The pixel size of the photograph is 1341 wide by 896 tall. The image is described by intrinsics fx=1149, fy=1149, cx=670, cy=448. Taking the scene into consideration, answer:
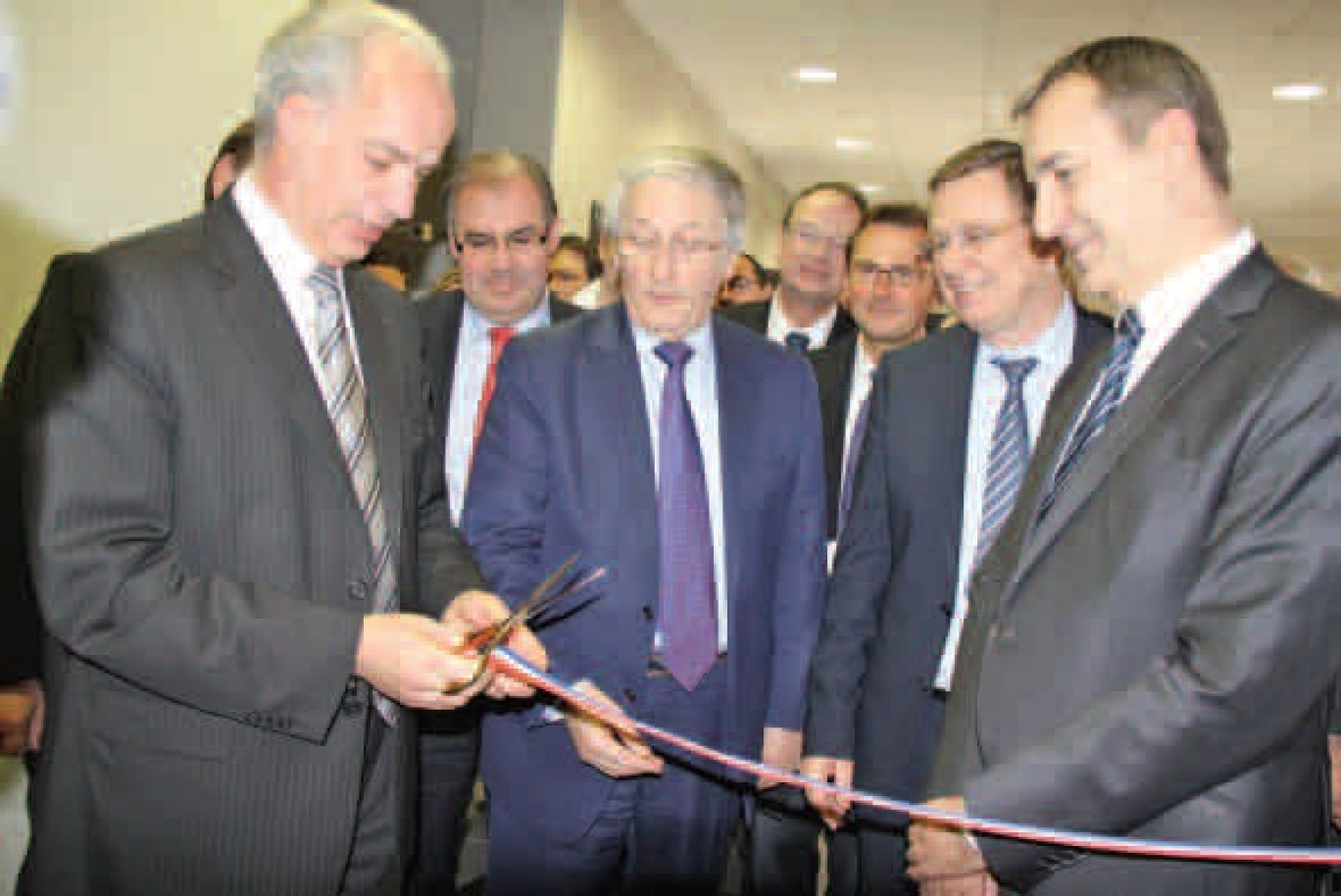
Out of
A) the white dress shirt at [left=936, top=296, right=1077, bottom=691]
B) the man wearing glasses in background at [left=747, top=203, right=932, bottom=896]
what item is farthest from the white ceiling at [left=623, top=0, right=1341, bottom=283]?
the white dress shirt at [left=936, top=296, right=1077, bottom=691]

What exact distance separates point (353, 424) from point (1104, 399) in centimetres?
111

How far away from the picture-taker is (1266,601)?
138 centimetres

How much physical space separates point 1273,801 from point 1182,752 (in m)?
0.17

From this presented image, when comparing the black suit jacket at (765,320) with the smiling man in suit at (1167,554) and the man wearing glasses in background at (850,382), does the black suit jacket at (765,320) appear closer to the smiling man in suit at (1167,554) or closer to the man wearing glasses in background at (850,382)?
the man wearing glasses in background at (850,382)

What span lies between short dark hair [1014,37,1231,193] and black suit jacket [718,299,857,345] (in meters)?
2.52

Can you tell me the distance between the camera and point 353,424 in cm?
174

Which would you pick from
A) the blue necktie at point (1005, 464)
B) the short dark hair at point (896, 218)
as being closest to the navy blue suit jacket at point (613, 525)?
the blue necktie at point (1005, 464)

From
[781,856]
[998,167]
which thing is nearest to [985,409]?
[998,167]

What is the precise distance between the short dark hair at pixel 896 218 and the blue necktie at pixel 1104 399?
1966 millimetres

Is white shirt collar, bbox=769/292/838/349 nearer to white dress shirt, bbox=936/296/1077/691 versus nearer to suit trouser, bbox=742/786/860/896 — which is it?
white dress shirt, bbox=936/296/1077/691

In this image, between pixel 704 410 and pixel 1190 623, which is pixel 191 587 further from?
pixel 1190 623

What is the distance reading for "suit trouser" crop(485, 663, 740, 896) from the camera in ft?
7.13

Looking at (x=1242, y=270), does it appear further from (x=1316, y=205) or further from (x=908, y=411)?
(x=1316, y=205)

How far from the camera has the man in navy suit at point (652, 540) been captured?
2186 millimetres
